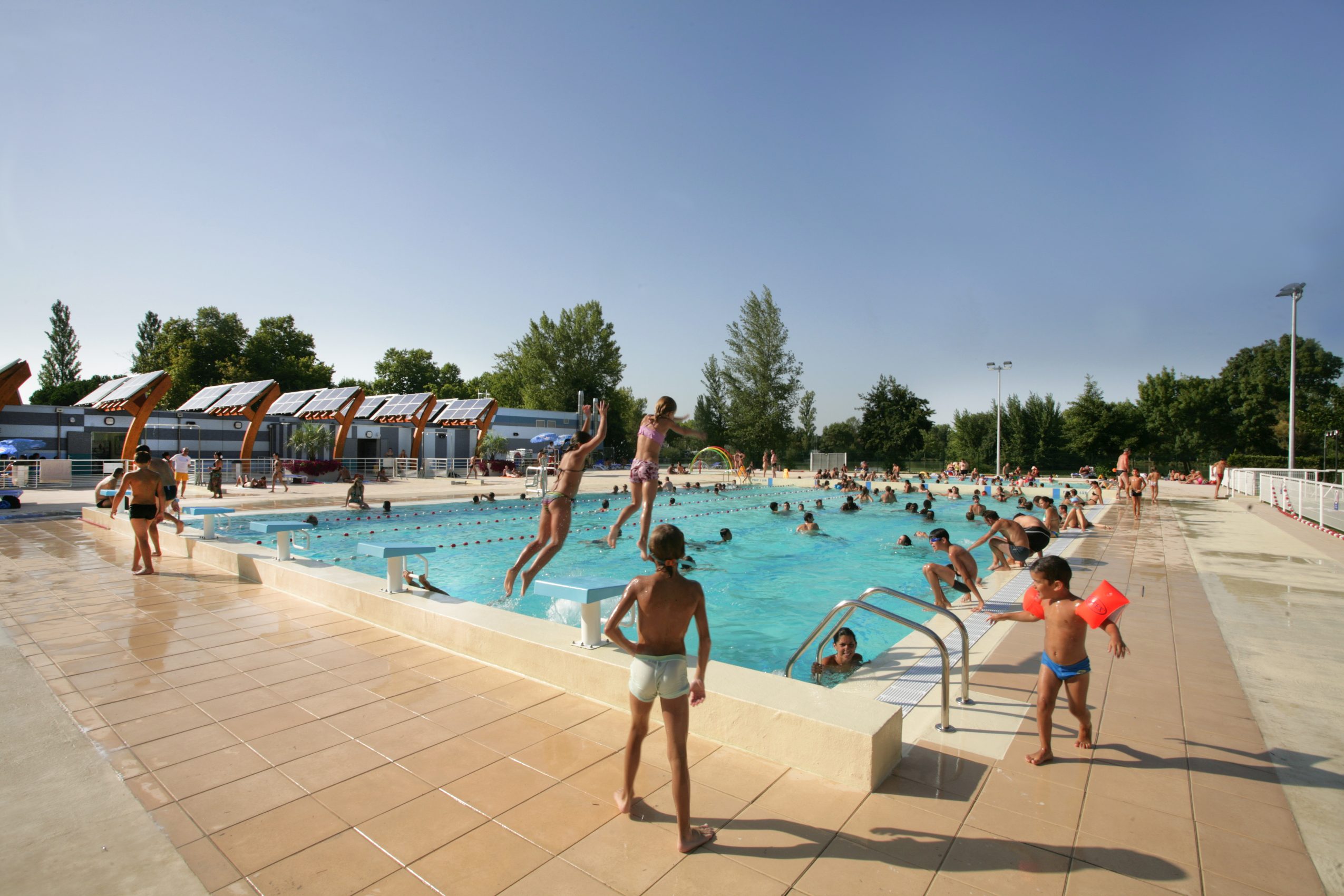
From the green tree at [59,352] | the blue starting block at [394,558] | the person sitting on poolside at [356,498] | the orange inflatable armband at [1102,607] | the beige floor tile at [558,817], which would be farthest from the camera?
the green tree at [59,352]

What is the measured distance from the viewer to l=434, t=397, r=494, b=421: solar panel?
1267 inches

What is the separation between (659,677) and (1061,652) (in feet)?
7.58

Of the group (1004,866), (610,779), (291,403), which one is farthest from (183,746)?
(291,403)

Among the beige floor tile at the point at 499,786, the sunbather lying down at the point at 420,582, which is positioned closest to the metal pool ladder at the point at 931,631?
the beige floor tile at the point at 499,786

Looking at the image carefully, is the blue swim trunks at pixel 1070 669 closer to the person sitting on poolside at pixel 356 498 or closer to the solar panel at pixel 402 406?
the person sitting on poolside at pixel 356 498

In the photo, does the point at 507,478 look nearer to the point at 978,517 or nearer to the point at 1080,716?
the point at 978,517

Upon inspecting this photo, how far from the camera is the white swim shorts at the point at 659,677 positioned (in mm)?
2723

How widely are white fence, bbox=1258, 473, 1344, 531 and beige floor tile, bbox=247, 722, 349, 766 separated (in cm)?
1761

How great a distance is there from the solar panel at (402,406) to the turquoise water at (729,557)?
13.7 metres

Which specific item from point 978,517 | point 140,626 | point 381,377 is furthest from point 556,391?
point 140,626

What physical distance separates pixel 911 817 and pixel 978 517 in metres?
19.6

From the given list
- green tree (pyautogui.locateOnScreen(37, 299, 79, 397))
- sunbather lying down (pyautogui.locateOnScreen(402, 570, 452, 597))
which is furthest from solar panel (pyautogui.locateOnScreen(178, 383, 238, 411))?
green tree (pyautogui.locateOnScreen(37, 299, 79, 397))

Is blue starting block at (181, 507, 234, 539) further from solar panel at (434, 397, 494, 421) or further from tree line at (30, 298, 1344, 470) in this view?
tree line at (30, 298, 1344, 470)

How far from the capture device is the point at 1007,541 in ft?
32.5
